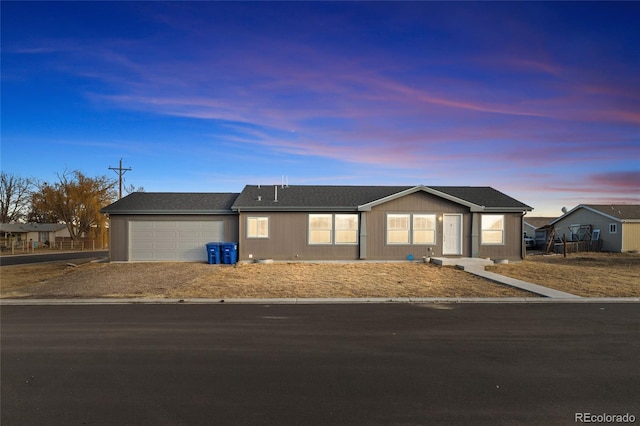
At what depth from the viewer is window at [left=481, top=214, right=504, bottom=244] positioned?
70.8 feet

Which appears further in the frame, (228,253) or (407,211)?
(407,211)

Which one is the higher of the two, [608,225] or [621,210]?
[621,210]

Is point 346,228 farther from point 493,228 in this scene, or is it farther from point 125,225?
point 125,225

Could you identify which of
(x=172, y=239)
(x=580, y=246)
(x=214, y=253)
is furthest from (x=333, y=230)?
(x=580, y=246)

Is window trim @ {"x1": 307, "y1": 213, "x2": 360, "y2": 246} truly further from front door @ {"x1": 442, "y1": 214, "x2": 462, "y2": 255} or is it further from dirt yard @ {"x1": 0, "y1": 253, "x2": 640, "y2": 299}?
front door @ {"x1": 442, "y1": 214, "x2": 462, "y2": 255}

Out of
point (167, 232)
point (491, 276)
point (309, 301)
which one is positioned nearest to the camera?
point (309, 301)

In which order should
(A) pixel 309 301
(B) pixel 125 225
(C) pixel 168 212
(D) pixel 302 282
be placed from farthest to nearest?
(B) pixel 125 225, (C) pixel 168 212, (D) pixel 302 282, (A) pixel 309 301

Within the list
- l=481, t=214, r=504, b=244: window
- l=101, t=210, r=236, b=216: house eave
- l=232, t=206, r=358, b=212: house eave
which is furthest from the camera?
l=101, t=210, r=236, b=216: house eave

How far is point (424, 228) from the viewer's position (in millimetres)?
21453

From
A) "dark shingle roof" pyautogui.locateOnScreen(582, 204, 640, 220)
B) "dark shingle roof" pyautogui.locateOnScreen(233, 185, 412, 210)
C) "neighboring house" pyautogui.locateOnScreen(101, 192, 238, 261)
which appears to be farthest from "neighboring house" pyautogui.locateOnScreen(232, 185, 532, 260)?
"dark shingle roof" pyautogui.locateOnScreen(582, 204, 640, 220)

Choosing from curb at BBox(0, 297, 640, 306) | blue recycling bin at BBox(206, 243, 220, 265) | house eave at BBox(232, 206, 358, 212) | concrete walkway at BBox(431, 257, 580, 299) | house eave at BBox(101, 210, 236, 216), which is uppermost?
house eave at BBox(232, 206, 358, 212)

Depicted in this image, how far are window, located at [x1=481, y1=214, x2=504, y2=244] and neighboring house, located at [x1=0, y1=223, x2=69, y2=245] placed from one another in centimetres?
5610

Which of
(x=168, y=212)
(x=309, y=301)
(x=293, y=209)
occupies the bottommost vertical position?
(x=309, y=301)

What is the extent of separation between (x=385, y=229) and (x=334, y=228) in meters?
2.65
